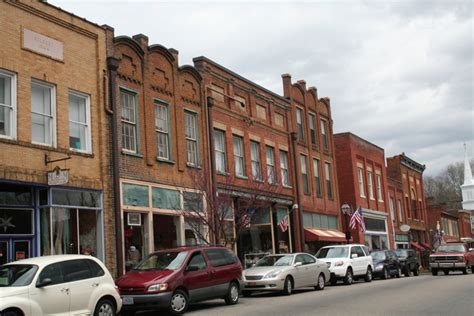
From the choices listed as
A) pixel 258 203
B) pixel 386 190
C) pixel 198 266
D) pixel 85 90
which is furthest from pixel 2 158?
pixel 386 190

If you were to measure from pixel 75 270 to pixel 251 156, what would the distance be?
17.3 meters

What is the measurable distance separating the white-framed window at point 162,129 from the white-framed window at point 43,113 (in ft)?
16.3

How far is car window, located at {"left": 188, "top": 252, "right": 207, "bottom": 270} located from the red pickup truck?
2016 centimetres

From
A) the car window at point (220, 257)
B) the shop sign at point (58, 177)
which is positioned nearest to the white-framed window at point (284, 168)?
the car window at point (220, 257)

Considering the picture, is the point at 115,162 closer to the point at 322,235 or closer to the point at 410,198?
the point at 322,235

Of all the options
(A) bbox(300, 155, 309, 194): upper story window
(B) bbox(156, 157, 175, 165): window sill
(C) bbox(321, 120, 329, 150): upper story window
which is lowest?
(B) bbox(156, 157, 175, 165): window sill

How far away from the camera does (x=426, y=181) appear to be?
101m

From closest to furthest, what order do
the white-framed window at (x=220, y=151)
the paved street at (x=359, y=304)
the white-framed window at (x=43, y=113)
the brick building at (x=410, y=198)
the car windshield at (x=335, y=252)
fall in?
1. the paved street at (x=359, y=304)
2. the white-framed window at (x=43, y=113)
3. the car windshield at (x=335, y=252)
4. the white-framed window at (x=220, y=151)
5. the brick building at (x=410, y=198)

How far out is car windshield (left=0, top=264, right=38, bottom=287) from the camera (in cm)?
1122

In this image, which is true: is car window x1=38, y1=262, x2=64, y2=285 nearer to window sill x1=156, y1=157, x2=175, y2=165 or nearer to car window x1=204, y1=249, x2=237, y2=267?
car window x1=204, y1=249, x2=237, y2=267

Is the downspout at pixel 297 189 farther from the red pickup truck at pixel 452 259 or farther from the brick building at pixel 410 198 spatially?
the brick building at pixel 410 198

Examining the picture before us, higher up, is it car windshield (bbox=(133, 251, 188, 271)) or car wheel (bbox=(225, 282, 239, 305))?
car windshield (bbox=(133, 251, 188, 271))

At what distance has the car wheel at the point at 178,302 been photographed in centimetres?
1419

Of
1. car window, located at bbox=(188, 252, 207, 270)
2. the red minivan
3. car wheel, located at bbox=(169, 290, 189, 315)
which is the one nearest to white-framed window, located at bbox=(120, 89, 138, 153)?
the red minivan
